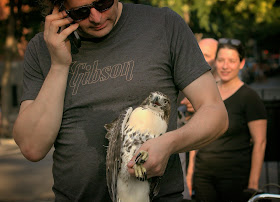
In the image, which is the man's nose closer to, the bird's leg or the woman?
the bird's leg

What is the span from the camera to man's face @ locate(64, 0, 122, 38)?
1936mm

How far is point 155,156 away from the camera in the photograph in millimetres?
1597

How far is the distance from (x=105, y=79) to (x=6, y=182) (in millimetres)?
6075

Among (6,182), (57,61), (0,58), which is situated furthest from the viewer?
(0,58)

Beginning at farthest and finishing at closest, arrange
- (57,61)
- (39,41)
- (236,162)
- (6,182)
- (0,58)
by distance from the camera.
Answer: (0,58), (6,182), (236,162), (39,41), (57,61)

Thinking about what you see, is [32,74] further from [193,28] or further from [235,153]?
[193,28]

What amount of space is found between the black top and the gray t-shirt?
88.1 inches

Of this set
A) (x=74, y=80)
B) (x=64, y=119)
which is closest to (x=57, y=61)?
(x=74, y=80)

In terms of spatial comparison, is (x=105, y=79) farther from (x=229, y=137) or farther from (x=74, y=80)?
(x=229, y=137)

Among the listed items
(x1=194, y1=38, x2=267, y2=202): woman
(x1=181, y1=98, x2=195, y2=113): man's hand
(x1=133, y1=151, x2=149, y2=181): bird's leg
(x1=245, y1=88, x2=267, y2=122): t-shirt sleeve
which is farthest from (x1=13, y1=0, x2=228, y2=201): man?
(x1=245, y1=88, x2=267, y2=122): t-shirt sleeve

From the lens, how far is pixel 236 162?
419cm

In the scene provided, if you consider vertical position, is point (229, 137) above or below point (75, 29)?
below

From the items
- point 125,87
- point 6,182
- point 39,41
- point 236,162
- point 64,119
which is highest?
point 39,41

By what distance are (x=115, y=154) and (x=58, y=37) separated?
21.8 inches
